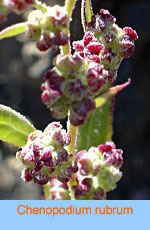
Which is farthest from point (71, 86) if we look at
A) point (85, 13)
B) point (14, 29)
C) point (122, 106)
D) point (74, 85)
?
point (122, 106)

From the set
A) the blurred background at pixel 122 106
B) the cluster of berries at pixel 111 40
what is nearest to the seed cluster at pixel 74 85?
the cluster of berries at pixel 111 40

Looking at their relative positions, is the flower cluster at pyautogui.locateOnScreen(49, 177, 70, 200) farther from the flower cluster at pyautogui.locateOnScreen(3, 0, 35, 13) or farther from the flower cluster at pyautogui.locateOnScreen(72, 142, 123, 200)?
the flower cluster at pyautogui.locateOnScreen(3, 0, 35, 13)

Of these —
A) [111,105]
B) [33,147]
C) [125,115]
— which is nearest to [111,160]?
[33,147]

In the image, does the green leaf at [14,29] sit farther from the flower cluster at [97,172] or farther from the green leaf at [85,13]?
the flower cluster at [97,172]

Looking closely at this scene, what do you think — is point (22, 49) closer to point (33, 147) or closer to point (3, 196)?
point (3, 196)

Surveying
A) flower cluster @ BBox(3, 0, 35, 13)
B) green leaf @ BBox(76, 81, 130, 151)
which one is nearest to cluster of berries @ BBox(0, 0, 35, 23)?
flower cluster @ BBox(3, 0, 35, 13)

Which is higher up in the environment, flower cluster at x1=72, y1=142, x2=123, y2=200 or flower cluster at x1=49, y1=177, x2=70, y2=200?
flower cluster at x1=49, y1=177, x2=70, y2=200
